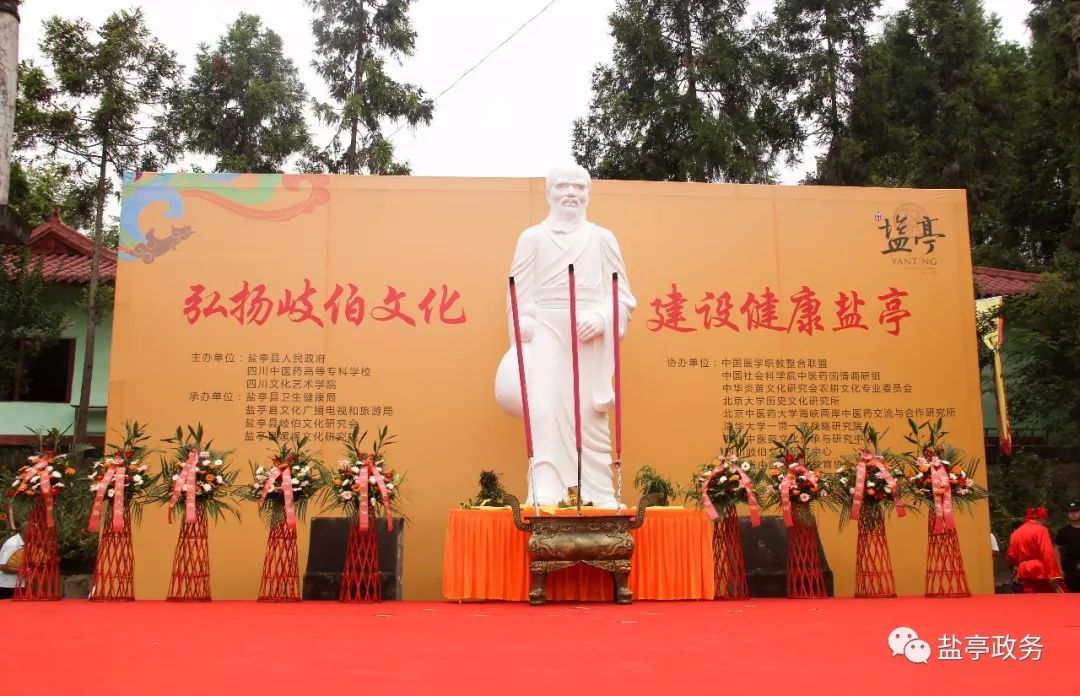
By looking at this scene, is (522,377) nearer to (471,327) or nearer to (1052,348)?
(471,327)

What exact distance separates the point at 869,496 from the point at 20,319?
8.59 metres

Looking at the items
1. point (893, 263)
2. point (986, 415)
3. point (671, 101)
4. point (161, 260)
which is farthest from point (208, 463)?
point (986, 415)

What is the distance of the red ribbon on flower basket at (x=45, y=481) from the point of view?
18.1 ft

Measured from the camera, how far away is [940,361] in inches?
302

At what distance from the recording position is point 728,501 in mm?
5836

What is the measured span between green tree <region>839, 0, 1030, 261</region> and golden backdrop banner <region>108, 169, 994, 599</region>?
21.5 feet

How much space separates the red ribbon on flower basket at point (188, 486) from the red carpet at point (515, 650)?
0.68 meters

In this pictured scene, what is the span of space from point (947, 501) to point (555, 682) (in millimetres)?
3841

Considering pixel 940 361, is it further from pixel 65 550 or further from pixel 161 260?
pixel 65 550

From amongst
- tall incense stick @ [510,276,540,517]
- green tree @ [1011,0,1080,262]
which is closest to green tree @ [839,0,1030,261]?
green tree @ [1011,0,1080,262]

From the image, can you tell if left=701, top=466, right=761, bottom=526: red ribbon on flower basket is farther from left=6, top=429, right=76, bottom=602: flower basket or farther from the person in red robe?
left=6, top=429, right=76, bottom=602: flower basket

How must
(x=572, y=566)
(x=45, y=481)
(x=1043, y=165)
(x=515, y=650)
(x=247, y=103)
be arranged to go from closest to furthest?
(x=515, y=650), (x=572, y=566), (x=45, y=481), (x=247, y=103), (x=1043, y=165)

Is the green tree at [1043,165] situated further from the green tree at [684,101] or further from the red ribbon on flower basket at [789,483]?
the red ribbon on flower basket at [789,483]

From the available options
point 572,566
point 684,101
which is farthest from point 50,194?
point 572,566
